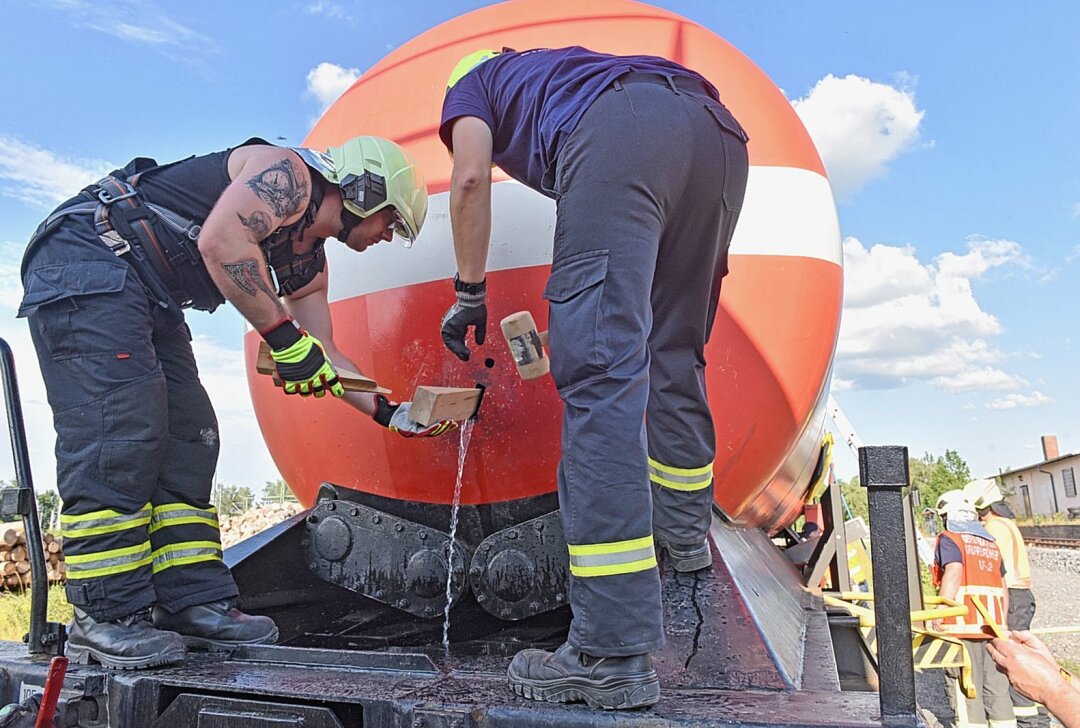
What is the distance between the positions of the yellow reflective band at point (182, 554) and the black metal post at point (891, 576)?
1.87 meters

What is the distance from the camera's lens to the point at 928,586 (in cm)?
1396

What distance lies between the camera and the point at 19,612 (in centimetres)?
791

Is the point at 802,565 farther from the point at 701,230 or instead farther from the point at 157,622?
the point at 157,622

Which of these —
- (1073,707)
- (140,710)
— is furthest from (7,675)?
(1073,707)

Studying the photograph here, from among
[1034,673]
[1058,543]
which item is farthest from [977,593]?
[1058,543]

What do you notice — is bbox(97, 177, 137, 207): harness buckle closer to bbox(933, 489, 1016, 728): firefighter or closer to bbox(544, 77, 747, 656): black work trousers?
bbox(544, 77, 747, 656): black work trousers

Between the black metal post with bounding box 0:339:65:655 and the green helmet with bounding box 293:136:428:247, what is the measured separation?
1.06 m

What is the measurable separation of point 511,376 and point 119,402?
1.08 metres

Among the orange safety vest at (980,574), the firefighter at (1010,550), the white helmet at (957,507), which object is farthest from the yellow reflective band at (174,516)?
the firefighter at (1010,550)

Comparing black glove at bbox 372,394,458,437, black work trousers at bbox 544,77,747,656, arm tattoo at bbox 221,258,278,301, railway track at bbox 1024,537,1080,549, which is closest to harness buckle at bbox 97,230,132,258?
arm tattoo at bbox 221,258,278,301

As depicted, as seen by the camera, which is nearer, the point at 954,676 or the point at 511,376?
the point at 511,376

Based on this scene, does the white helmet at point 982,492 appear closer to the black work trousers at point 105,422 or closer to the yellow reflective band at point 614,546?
the yellow reflective band at point 614,546

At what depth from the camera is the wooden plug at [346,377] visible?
2.32 m

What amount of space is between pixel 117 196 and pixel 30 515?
92cm
